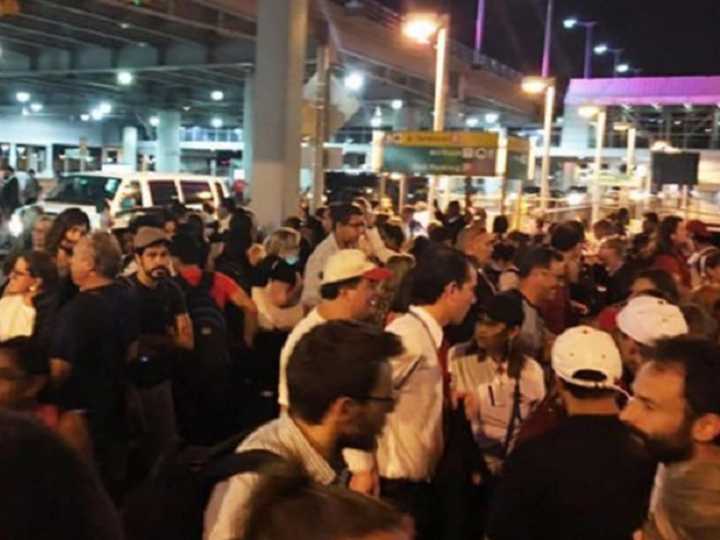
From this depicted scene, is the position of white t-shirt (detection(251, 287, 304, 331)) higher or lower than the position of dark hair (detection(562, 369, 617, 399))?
lower

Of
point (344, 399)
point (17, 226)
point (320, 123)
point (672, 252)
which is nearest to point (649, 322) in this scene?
point (344, 399)

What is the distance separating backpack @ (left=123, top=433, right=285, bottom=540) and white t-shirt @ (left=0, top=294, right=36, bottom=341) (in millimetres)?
3403

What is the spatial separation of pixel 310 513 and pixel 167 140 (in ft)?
175

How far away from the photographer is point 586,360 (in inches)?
145

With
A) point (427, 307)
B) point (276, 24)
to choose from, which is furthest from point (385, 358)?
point (276, 24)

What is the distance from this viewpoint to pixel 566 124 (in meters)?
66.8

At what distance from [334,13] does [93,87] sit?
68.0ft

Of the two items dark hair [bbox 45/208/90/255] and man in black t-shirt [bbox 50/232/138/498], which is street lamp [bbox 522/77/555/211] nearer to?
dark hair [bbox 45/208/90/255]

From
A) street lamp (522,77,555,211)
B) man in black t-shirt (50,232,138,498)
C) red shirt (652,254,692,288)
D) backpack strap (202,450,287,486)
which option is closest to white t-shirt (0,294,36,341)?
man in black t-shirt (50,232,138,498)

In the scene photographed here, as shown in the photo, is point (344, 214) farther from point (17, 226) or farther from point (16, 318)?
point (17, 226)

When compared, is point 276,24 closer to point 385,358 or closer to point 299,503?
point 385,358

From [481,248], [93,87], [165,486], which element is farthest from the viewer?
[93,87]

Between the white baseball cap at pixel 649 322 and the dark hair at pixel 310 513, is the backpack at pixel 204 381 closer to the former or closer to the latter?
the white baseball cap at pixel 649 322

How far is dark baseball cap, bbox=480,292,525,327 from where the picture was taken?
518 centimetres
